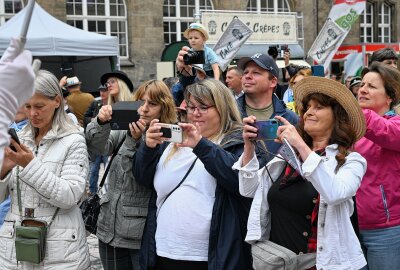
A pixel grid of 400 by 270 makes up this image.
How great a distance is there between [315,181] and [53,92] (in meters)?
1.59

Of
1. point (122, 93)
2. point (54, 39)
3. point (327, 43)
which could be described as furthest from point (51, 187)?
point (54, 39)

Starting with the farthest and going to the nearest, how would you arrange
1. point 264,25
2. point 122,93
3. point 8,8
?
1. point 264,25
2. point 8,8
3. point 122,93

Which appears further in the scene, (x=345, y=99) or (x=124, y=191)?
(x=124, y=191)

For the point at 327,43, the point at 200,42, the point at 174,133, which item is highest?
the point at 327,43

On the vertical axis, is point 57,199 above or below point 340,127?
below

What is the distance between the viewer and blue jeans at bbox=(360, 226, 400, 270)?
3.10 metres

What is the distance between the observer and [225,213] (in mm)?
2951

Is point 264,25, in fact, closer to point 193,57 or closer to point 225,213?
point 193,57

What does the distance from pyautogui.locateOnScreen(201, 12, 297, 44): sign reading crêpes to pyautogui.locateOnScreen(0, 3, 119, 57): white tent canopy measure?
6.54 meters

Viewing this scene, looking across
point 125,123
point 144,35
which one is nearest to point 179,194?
point 125,123

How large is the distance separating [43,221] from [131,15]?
17.1 metres

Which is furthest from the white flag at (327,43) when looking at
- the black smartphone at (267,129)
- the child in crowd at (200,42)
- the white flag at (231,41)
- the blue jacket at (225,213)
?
the black smartphone at (267,129)

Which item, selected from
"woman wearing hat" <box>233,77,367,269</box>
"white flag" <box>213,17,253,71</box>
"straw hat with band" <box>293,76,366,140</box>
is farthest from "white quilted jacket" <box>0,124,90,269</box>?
"white flag" <box>213,17,253,71</box>

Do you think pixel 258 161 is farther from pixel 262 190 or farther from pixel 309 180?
pixel 309 180
